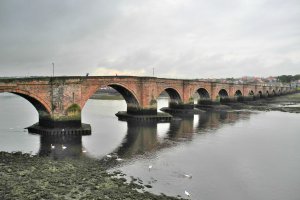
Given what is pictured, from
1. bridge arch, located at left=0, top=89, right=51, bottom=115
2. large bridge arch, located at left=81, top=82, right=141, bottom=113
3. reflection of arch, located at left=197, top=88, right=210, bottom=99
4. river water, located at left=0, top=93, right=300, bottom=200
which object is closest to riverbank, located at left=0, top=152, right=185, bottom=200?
river water, located at left=0, top=93, right=300, bottom=200

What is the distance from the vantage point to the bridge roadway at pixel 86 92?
110ft

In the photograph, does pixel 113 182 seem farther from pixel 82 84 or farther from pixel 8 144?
pixel 82 84

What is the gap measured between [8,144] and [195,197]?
21.7m

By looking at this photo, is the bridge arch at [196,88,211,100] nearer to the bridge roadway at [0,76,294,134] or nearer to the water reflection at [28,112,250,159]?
the bridge roadway at [0,76,294,134]

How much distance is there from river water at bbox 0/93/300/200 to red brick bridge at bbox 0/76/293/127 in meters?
3.62

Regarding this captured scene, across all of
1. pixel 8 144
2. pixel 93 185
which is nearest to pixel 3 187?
pixel 93 185

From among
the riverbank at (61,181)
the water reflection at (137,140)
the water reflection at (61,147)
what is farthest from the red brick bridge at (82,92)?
the riverbank at (61,181)

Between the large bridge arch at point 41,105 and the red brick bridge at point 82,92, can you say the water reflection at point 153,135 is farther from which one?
the large bridge arch at point 41,105

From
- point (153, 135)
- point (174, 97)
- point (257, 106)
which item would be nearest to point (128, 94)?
point (153, 135)

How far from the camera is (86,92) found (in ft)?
131

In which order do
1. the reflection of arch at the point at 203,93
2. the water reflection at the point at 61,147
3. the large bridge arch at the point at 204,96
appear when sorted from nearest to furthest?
the water reflection at the point at 61,147, the reflection of arch at the point at 203,93, the large bridge arch at the point at 204,96

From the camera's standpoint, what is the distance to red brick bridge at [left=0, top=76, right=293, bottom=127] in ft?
110

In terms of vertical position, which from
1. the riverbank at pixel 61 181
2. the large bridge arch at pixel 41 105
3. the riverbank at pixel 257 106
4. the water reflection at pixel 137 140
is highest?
the large bridge arch at pixel 41 105

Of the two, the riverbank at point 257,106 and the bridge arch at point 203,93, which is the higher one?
the bridge arch at point 203,93
